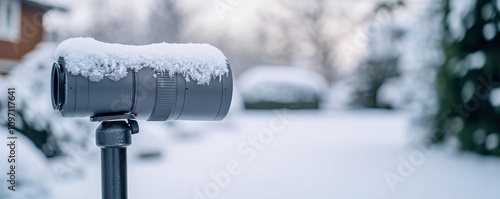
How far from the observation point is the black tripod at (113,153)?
1452mm

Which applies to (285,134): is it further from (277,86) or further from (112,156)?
(112,156)

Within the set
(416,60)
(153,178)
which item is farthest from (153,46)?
(416,60)

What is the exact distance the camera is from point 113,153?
147cm

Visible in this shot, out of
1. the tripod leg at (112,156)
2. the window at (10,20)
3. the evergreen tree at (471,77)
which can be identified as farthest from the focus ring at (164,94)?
the evergreen tree at (471,77)

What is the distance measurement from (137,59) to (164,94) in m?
0.14

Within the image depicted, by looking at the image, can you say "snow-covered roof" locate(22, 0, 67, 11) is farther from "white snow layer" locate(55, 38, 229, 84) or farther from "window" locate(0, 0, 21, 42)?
"white snow layer" locate(55, 38, 229, 84)

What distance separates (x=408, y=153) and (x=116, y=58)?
4628 mm

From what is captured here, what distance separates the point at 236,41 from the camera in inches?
508

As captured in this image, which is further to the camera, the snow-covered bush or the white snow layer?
the snow-covered bush

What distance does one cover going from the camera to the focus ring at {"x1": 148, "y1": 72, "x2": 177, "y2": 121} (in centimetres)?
145

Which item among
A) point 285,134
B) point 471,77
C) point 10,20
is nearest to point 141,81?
point 10,20

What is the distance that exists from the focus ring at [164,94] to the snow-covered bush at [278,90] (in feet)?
34.5

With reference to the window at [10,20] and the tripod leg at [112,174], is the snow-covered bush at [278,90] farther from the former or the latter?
the tripod leg at [112,174]

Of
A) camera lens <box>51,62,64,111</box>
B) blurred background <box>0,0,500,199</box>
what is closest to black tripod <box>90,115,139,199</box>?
camera lens <box>51,62,64,111</box>
